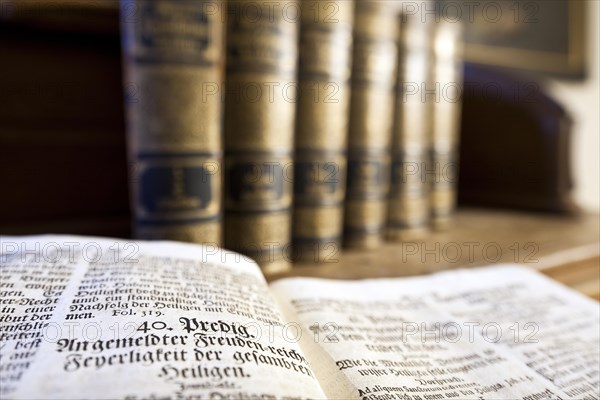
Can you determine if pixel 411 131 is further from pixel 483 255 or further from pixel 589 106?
pixel 589 106

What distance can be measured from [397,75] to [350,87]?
0.09 m

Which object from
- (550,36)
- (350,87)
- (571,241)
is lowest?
(571,241)

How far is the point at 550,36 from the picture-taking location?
128cm

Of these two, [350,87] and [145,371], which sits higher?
[350,87]

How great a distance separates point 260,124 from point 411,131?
0.25 metres

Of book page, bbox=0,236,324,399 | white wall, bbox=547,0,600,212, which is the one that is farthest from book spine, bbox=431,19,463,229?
white wall, bbox=547,0,600,212

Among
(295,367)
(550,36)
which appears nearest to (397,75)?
(295,367)

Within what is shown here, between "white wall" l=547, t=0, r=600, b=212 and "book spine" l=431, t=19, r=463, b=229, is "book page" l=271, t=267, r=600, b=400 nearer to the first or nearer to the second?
"book spine" l=431, t=19, r=463, b=229

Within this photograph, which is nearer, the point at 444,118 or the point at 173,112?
the point at 173,112

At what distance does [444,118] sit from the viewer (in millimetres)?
747

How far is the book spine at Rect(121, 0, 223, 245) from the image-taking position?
1.51ft

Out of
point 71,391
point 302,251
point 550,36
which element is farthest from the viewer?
point 550,36

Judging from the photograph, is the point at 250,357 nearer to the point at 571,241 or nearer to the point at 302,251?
the point at 302,251

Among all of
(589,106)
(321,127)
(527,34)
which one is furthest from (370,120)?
(589,106)
